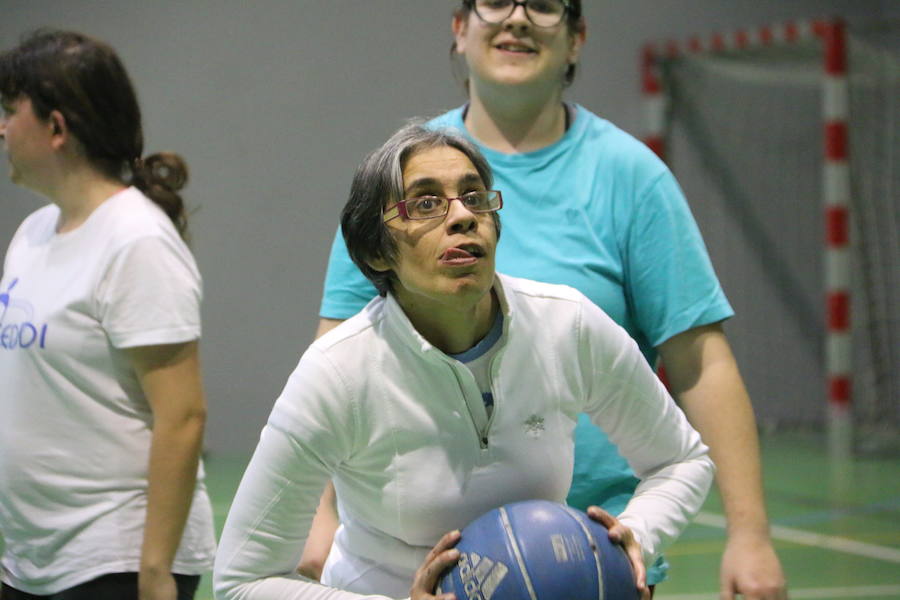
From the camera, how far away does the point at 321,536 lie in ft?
7.52

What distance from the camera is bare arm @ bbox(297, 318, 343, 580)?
224 centimetres

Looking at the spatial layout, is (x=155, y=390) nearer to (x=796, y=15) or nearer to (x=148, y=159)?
(x=148, y=159)

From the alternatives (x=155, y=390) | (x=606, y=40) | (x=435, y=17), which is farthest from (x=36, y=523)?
(x=606, y=40)

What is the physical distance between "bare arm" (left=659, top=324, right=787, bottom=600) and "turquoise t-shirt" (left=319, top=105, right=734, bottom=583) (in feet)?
0.20

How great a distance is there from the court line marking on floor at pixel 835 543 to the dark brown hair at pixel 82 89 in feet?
13.6

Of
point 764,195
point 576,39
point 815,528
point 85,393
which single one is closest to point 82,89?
point 85,393

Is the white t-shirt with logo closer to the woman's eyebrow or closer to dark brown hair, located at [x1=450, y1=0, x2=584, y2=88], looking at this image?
the woman's eyebrow

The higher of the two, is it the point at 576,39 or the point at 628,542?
the point at 576,39

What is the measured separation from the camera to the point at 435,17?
29.0ft

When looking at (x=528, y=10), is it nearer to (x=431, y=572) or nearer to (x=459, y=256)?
(x=459, y=256)

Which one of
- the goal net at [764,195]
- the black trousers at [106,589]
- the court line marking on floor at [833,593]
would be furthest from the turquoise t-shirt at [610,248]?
the goal net at [764,195]

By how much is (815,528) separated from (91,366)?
4709 millimetres

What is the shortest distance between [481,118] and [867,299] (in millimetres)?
6672

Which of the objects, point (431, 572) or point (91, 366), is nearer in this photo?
point (431, 572)
